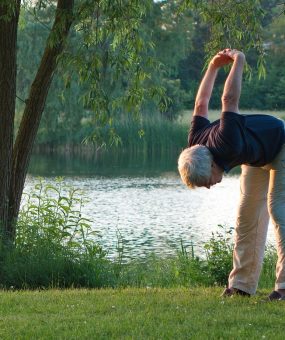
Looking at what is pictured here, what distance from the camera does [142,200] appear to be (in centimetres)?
2208

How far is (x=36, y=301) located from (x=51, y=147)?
2851 centimetres

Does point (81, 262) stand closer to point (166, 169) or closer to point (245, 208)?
point (245, 208)

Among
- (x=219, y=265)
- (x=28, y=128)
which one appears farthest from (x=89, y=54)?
(x=219, y=265)

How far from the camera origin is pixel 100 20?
9789 mm

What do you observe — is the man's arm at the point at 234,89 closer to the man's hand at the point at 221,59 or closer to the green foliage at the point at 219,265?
the man's hand at the point at 221,59

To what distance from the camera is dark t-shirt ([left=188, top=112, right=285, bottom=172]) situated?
5.49m

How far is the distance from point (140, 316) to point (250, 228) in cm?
109

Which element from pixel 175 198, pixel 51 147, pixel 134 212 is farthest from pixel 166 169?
pixel 134 212

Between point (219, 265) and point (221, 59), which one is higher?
point (221, 59)

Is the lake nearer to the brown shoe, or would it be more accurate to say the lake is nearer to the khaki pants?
the brown shoe

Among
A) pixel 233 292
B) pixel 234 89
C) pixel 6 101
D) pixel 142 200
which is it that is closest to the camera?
pixel 234 89

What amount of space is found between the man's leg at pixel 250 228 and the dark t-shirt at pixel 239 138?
0.26 meters

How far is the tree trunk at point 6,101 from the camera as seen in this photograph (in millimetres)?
9523

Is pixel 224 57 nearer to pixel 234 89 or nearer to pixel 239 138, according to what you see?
pixel 234 89
